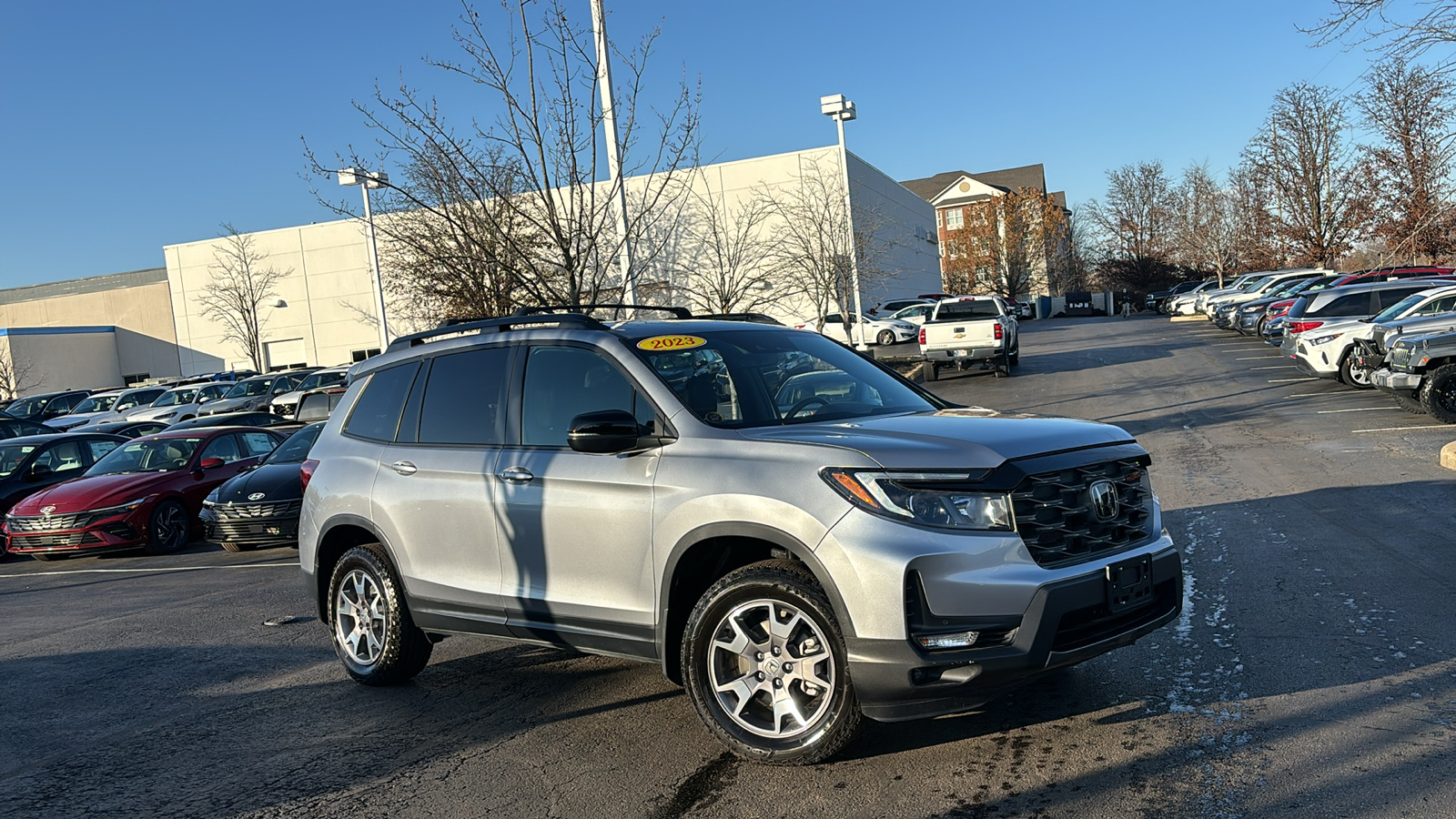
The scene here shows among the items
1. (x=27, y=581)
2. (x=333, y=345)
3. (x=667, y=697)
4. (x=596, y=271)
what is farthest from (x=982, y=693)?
→ (x=333, y=345)

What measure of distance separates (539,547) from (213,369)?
60.7m

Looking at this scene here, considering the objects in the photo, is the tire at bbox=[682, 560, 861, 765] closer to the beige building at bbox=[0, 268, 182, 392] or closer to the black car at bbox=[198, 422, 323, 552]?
the black car at bbox=[198, 422, 323, 552]

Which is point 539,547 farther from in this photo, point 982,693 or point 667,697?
point 982,693

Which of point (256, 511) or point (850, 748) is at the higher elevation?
point (256, 511)

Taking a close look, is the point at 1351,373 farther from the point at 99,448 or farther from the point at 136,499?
the point at 99,448

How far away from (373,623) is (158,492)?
10.1m

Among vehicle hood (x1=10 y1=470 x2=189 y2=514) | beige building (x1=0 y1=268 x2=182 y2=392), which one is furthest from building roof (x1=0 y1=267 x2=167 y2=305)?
vehicle hood (x1=10 y1=470 x2=189 y2=514)

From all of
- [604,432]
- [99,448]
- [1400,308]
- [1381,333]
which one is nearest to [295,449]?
[99,448]

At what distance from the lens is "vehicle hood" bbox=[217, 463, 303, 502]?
13.3 m

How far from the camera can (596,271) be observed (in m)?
13.6

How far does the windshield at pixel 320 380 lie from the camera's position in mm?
30672

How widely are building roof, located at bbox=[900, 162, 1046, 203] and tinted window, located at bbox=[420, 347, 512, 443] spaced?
9948 centimetres

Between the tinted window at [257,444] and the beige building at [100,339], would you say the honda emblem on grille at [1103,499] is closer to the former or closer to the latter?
the tinted window at [257,444]

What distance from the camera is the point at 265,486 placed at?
13.5 metres
